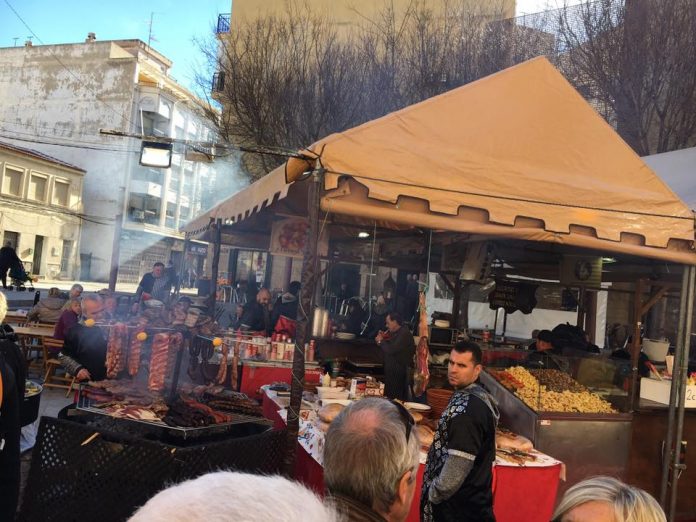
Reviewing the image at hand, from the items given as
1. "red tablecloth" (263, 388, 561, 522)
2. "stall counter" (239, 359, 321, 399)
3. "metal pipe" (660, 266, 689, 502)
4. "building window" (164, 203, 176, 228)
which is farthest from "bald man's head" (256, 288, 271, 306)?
"building window" (164, 203, 176, 228)

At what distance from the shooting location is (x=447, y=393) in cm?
501

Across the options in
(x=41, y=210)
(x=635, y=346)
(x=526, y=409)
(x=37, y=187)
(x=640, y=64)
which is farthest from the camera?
(x=41, y=210)

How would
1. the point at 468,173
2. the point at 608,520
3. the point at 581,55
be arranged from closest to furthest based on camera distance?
the point at 608,520, the point at 468,173, the point at 581,55

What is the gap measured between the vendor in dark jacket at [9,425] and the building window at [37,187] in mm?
32948

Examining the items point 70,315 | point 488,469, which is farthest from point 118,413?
point 70,315

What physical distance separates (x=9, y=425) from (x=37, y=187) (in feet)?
111

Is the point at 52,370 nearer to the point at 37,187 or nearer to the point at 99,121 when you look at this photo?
the point at 37,187

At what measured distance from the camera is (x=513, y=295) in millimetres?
9094

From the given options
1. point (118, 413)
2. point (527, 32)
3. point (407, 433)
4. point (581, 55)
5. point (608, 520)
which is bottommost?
point (118, 413)

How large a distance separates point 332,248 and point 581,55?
29.4 feet

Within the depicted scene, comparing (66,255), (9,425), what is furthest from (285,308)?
(66,255)

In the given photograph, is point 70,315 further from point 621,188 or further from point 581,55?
point 581,55

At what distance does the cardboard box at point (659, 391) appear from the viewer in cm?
545

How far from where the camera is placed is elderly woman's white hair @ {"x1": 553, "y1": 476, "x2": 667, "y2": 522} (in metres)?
1.54
